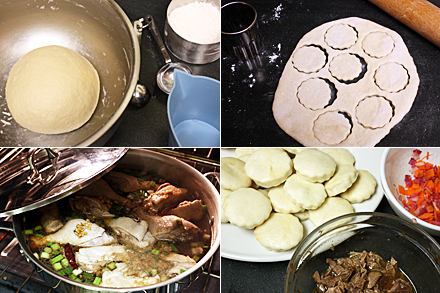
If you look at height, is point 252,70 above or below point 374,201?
above

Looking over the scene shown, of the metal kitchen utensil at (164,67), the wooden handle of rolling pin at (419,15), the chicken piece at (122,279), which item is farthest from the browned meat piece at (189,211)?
the wooden handle of rolling pin at (419,15)

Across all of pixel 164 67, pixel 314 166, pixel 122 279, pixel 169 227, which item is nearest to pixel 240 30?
pixel 164 67

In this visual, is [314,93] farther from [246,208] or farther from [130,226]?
[130,226]

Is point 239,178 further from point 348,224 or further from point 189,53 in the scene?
point 189,53

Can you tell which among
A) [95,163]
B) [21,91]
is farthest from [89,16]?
[95,163]

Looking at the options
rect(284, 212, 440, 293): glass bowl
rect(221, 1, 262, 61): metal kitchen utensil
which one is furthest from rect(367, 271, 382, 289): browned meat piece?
rect(221, 1, 262, 61): metal kitchen utensil

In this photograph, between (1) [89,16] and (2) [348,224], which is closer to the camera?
(2) [348,224]
